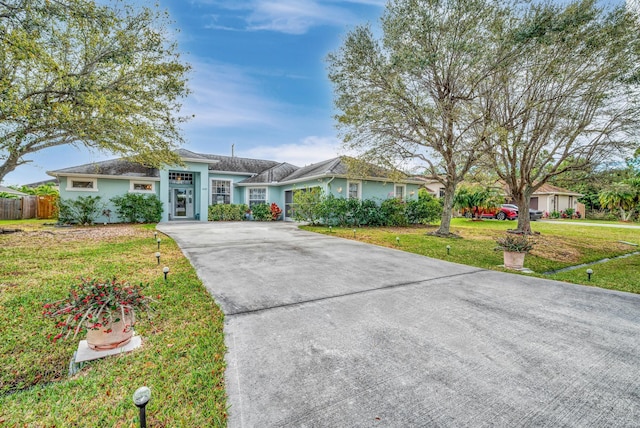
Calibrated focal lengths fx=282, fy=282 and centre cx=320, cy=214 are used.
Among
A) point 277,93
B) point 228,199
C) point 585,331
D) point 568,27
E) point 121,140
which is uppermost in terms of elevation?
point 277,93

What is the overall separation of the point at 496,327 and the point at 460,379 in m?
1.32

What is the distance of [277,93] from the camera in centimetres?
1627

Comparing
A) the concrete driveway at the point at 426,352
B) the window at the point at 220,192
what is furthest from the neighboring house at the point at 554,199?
the concrete driveway at the point at 426,352

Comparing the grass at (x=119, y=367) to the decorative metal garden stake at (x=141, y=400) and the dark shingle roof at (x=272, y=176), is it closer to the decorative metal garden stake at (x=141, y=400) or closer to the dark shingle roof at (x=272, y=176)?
the decorative metal garden stake at (x=141, y=400)

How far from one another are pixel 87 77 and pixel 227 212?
1137 cm

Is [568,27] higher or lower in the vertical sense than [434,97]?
higher

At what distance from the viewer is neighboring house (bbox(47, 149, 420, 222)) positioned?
15.1m

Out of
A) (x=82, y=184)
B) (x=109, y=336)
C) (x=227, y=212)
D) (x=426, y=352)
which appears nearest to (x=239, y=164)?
(x=227, y=212)

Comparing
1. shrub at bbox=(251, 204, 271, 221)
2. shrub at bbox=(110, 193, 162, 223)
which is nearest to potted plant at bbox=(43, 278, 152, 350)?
shrub at bbox=(110, 193, 162, 223)

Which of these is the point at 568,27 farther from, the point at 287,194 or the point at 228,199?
the point at 228,199

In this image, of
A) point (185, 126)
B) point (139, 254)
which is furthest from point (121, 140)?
point (139, 254)

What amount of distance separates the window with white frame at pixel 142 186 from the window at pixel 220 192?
356 centimetres

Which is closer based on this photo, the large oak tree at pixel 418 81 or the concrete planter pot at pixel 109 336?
the concrete planter pot at pixel 109 336

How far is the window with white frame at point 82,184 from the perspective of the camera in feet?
49.0
